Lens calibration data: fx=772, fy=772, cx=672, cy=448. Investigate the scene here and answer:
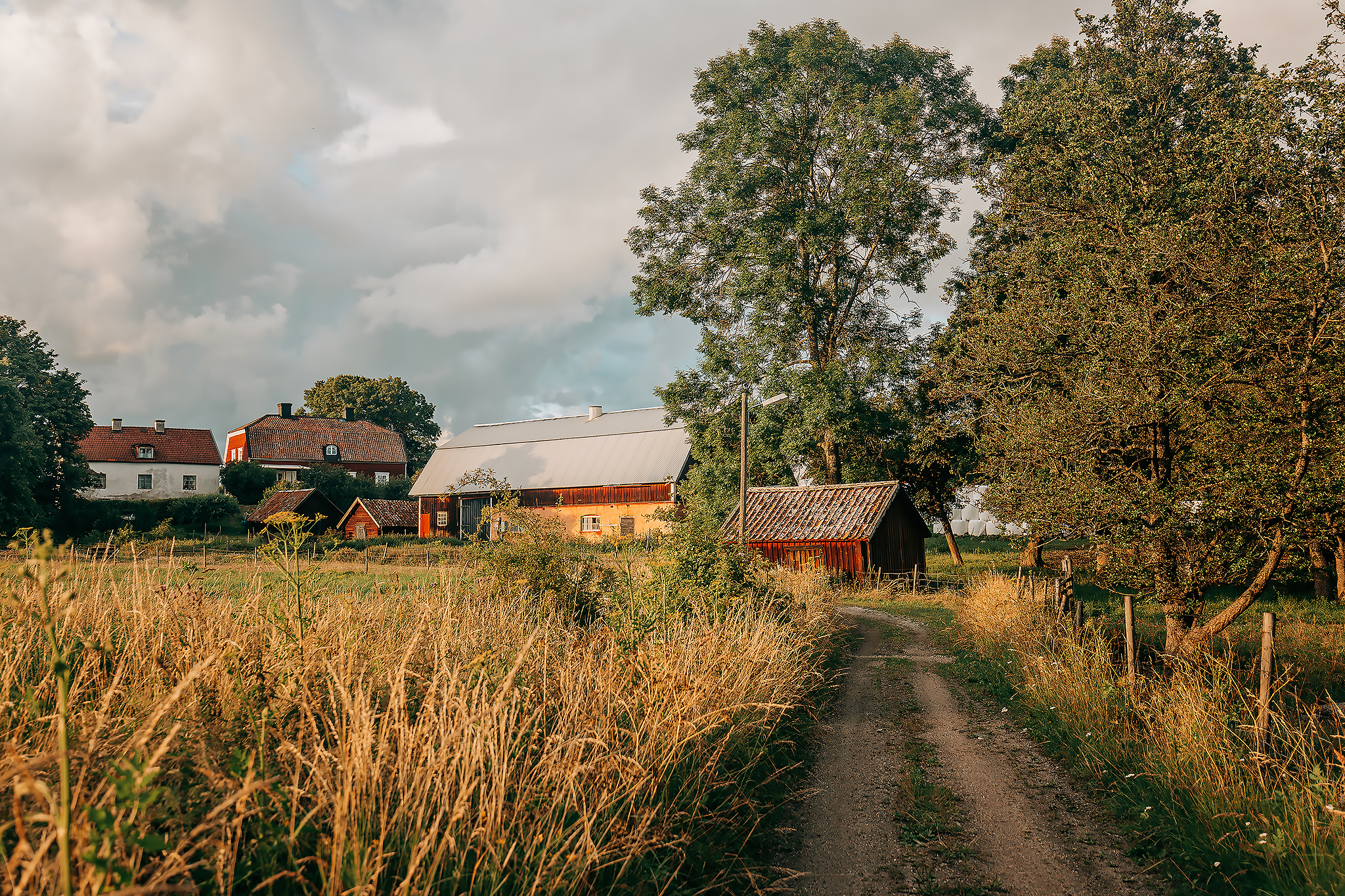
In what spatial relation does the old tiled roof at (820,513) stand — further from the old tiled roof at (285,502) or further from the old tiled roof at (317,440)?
the old tiled roof at (317,440)

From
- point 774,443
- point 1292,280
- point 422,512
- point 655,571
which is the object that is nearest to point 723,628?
point 655,571

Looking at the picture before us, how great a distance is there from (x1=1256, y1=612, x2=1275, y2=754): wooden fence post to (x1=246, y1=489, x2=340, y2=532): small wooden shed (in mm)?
44227

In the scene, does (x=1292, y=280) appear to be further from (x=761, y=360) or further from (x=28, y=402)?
(x=28, y=402)

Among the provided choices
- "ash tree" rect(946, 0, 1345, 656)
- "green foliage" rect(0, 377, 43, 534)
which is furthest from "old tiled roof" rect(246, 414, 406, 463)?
"ash tree" rect(946, 0, 1345, 656)

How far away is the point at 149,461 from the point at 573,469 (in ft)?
117

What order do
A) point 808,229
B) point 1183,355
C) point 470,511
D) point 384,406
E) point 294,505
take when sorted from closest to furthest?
1. point 1183,355
2. point 808,229
3. point 294,505
4. point 470,511
5. point 384,406

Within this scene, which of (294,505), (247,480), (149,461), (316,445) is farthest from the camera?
(316,445)

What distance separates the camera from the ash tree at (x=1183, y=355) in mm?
9641

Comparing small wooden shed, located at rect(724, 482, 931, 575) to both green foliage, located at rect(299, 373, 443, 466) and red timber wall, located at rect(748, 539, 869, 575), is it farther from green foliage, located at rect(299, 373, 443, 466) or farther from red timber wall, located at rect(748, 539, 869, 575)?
green foliage, located at rect(299, 373, 443, 466)

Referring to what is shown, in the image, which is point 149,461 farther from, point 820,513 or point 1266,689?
point 1266,689

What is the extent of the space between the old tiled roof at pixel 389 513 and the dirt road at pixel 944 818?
141 ft

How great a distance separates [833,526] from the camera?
25.9 m

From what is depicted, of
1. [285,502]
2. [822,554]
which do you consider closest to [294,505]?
[285,502]

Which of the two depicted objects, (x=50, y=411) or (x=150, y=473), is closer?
(x=50, y=411)
